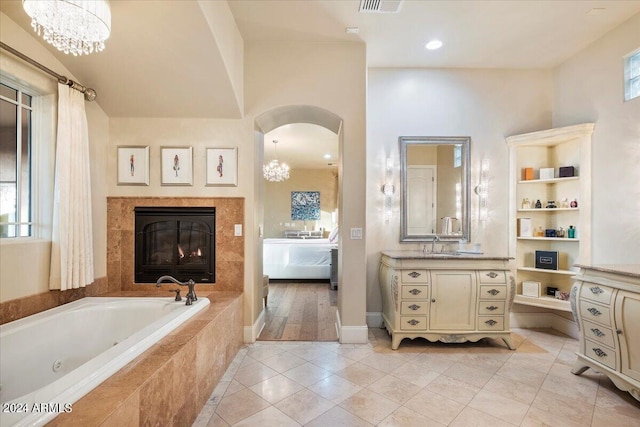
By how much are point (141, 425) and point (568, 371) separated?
3207mm

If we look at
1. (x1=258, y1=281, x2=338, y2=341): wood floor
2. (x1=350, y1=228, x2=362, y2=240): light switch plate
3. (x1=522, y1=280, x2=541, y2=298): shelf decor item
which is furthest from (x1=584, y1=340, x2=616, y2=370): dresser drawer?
(x1=258, y1=281, x2=338, y2=341): wood floor

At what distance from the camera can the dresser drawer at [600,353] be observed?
2.11 meters

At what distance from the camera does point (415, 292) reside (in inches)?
112

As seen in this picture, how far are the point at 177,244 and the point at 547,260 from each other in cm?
414

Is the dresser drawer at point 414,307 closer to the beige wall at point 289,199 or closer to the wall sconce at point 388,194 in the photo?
the wall sconce at point 388,194

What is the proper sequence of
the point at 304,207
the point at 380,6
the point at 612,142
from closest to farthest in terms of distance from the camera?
the point at 380,6 → the point at 612,142 → the point at 304,207

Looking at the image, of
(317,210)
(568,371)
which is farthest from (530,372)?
(317,210)

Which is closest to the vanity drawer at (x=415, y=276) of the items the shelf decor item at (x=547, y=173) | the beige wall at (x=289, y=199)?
→ the shelf decor item at (x=547, y=173)

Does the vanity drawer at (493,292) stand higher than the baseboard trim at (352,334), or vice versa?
the vanity drawer at (493,292)

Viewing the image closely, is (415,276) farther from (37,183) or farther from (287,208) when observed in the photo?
(287,208)

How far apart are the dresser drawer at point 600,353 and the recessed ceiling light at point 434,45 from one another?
307cm

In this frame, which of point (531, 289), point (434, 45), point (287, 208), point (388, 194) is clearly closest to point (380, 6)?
point (434, 45)

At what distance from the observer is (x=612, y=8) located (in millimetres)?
2531

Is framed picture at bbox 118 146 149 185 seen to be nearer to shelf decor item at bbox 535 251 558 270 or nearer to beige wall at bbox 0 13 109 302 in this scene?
beige wall at bbox 0 13 109 302
